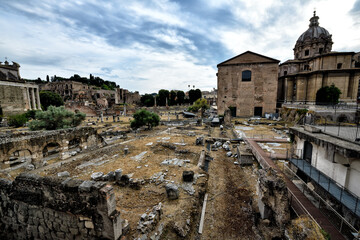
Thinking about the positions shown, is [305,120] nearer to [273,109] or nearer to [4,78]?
[273,109]

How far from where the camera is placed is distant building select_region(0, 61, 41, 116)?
34.0 meters

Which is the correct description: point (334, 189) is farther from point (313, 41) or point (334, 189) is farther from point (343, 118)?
point (313, 41)

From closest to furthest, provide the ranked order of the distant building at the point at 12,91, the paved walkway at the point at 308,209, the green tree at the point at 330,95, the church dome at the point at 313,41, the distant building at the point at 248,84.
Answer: the paved walkway at the point at 308,209 → the green tree at the point at 330,95 → the distant building at the point at 12,91 → the distant building at the point at 248,84 → the church dome at the point at 313,41

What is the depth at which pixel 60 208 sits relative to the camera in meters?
5.02

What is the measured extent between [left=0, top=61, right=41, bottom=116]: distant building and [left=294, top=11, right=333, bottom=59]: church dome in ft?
235

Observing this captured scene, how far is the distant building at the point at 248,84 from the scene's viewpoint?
35781 millimetres

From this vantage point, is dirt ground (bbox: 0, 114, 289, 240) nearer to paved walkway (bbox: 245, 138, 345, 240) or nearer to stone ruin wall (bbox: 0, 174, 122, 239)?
stone ruin wall (bbox: 0, 174, 122, 239)

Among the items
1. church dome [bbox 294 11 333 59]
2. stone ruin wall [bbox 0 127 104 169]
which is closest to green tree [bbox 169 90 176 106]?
church dome [bbox 294 11 333 59]

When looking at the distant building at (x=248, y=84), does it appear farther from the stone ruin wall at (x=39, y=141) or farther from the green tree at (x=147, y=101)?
the green tree at (x=147, y=101)

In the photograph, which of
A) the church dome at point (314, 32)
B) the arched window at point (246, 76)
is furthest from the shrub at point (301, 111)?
the church dome at point (314, 32)

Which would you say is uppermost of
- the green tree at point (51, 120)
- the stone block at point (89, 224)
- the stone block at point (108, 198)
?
the green tree at point (51, 120)

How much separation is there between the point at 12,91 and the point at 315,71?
2645 inches

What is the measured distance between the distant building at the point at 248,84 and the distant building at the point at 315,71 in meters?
5.56

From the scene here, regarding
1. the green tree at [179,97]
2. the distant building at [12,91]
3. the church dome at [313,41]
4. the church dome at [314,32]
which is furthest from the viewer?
the green tree at [179,97]
